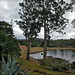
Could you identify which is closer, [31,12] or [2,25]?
[2,25]

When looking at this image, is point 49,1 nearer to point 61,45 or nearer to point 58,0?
point 58,0

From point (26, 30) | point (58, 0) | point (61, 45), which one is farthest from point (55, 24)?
point (61, 45)

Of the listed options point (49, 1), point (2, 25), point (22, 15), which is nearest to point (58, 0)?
point (49, 1)

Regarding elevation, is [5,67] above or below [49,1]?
below

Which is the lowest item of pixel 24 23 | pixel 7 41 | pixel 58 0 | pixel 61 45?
pixel 61 45

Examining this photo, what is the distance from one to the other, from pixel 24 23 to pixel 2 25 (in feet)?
14.5

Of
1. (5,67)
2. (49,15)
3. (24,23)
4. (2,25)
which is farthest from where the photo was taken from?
(24,23)

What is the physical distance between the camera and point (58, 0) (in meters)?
18.8

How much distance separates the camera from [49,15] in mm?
19062

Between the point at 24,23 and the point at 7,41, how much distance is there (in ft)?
45.5

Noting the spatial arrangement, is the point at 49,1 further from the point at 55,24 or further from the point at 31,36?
the point at 31,36

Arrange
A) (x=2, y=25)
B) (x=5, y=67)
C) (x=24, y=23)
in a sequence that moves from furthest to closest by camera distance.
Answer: (x=24, y=23)
(x=2, y=25)
(x=5, y=67)

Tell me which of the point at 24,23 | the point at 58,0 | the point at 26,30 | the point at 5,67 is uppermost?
the point at 58,0

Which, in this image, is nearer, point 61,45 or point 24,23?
point 24,23
